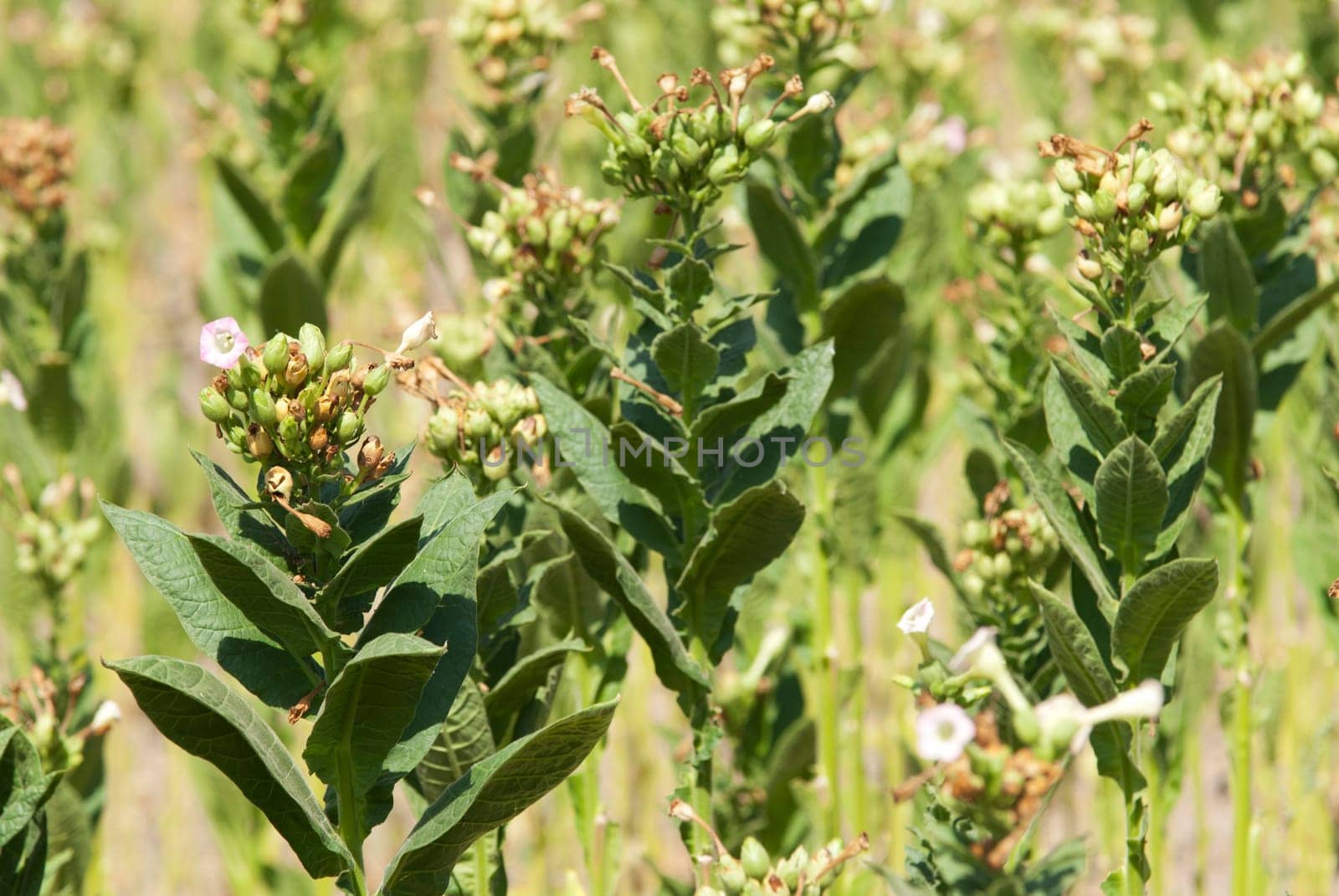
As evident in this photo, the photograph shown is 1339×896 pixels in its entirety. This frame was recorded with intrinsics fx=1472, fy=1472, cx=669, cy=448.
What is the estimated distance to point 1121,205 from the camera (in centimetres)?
212

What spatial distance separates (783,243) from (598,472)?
0.92 m

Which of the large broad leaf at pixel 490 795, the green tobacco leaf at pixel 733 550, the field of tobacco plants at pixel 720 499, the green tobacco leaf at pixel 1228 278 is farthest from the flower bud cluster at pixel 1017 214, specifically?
the large broad leaf at pixel 490 795

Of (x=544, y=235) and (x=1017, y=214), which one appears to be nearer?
(x=544, y=235)

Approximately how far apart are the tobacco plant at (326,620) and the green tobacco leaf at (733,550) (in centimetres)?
41

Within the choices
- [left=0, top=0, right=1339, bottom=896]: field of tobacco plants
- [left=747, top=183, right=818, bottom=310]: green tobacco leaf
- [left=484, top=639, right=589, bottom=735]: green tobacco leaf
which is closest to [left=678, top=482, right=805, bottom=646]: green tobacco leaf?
[left=0, top=0, right=1339, bottom=896]: field of tobacco plants

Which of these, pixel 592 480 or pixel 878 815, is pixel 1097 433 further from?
pixel 878 815

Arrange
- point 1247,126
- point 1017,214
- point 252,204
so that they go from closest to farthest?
point 1247,126 < point 1017,214 < point 252,204

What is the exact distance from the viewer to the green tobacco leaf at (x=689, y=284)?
7.27ft

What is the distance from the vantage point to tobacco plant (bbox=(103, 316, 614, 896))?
5.95 ft

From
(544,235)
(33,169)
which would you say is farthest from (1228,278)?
(33,169)

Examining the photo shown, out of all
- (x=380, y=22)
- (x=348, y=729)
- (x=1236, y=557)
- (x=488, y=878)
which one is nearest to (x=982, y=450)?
(x=1236, y=557)

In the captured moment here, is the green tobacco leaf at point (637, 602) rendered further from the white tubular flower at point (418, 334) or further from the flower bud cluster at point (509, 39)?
the flower bud cluster at point (509, 39)

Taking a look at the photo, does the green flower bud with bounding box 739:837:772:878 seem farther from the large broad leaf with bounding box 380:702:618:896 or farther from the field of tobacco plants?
the large broad leaf with bounding box 380:702:618:896

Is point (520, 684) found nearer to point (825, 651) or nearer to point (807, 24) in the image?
point (825, 651)
